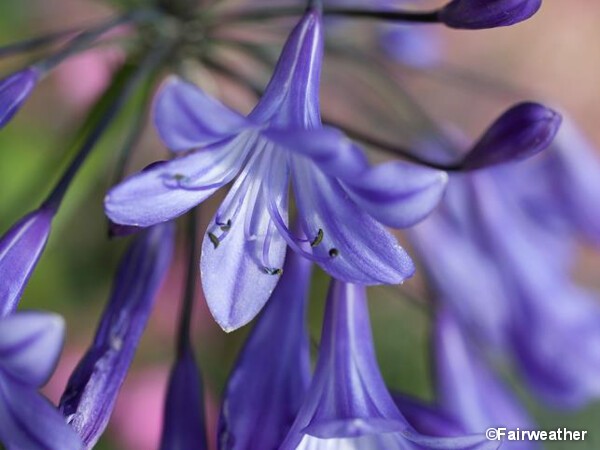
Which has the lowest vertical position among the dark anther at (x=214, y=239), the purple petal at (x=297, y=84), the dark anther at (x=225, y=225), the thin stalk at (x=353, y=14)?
the dark anther at (x=214, y=239)

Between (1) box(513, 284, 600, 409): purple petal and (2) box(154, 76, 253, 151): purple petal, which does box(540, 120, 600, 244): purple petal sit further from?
(2) box(154, 76, 253, 151): purple petal

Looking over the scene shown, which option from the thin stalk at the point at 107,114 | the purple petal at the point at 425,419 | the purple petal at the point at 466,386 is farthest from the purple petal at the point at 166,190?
the purple petal at the point at 466,386

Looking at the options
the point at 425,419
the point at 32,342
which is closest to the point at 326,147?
the point at 32,342

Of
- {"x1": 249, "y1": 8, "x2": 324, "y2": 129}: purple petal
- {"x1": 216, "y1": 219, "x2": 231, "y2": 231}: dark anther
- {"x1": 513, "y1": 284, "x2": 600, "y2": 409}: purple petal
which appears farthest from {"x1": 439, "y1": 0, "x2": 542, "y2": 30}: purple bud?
{"x1": 513, "y1": 284, "x2": 600, "y2": 409}: purple petal

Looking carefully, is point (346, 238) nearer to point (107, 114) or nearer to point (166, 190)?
point (166, 190)

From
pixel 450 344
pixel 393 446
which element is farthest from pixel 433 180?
pixel 450 344

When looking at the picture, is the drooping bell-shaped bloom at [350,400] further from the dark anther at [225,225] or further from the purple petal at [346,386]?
the dark anther at [225,225]
